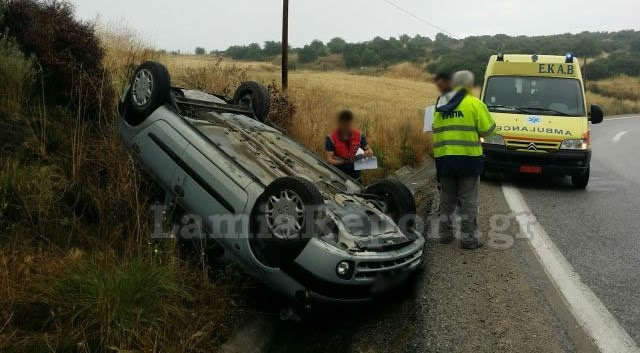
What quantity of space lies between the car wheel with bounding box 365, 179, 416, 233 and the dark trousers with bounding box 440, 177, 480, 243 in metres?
1.10

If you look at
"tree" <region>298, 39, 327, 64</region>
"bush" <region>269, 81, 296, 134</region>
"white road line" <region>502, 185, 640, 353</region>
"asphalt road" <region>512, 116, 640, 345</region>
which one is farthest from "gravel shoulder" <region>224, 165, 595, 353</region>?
"tree" <region>298, 39, 327, 64</region>

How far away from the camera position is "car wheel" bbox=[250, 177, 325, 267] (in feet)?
13.4

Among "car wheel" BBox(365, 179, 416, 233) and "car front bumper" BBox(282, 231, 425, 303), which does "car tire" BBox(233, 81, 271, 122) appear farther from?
"car front bumper" BBox(282, 231, 425, 303)

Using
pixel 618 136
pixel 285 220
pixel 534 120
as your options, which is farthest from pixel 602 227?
pixel 618 136

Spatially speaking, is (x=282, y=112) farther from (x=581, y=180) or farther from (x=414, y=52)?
(x=414, y=52)

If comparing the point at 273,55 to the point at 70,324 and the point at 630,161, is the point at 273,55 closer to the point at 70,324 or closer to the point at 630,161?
the point at 630,161

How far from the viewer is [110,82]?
7.26 meters

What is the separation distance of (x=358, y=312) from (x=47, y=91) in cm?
452

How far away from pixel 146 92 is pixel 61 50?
7.66ft

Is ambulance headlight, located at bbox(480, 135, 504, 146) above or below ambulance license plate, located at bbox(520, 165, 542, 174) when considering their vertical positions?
above

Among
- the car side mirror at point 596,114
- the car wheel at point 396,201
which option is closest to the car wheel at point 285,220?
the car wheel at point 396,201

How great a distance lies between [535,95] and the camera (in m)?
10.3

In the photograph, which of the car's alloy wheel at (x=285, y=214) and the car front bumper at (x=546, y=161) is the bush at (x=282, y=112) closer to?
the car front bumper at (x=546, y=161)

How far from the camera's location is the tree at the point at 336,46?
76.1m
